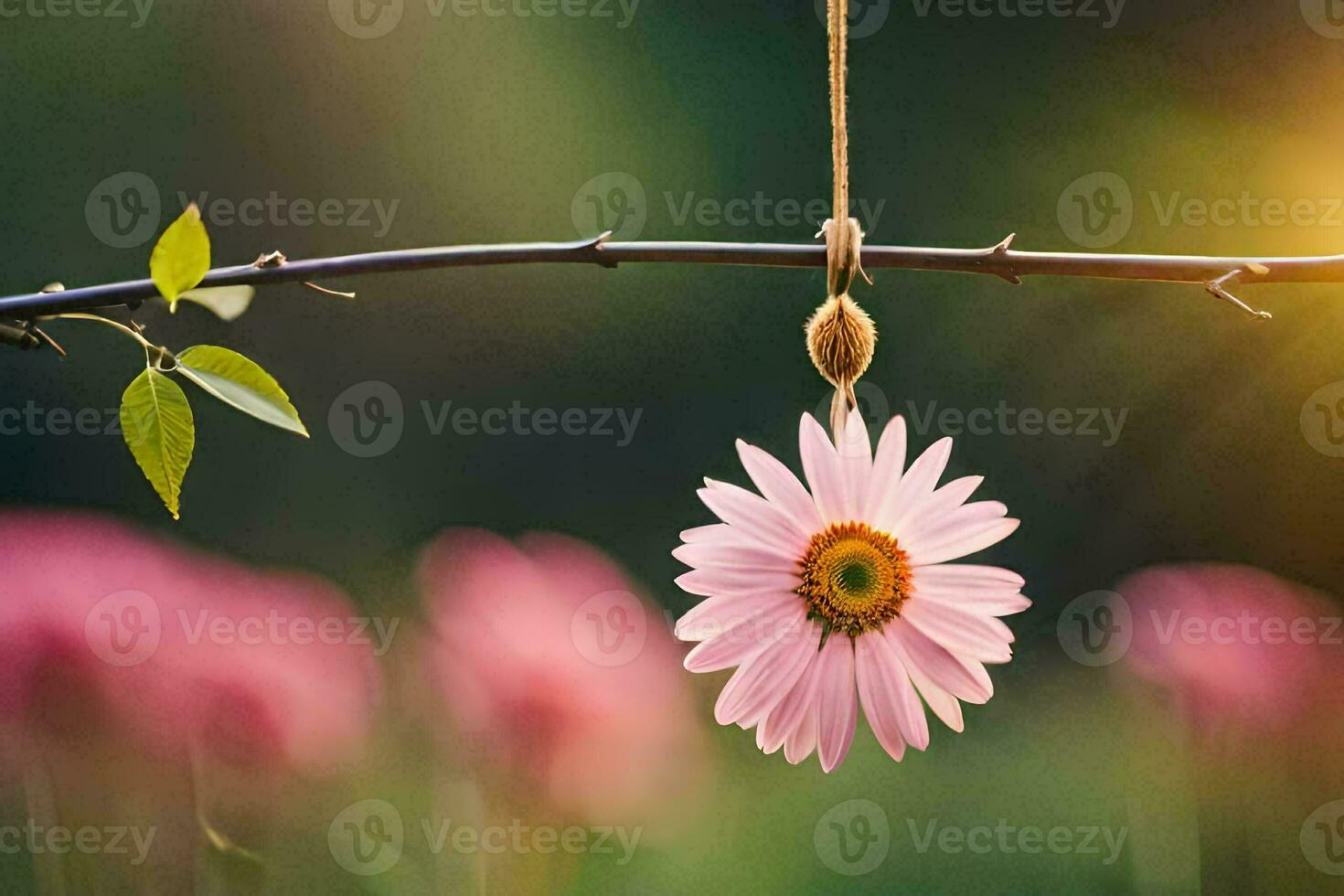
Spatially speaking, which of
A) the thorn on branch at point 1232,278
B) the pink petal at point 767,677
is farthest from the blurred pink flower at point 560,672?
the thorn on branch at point 1232,278

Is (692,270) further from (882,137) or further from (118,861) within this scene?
(118,861)

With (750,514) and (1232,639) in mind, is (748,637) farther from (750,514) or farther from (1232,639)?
(1232,639)

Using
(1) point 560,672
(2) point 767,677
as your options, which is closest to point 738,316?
(1) point 560,672

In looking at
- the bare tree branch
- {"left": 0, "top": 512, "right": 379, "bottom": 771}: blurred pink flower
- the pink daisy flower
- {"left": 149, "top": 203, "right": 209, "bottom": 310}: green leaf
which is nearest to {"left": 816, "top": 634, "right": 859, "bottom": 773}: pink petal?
Result: the pink daisy flower

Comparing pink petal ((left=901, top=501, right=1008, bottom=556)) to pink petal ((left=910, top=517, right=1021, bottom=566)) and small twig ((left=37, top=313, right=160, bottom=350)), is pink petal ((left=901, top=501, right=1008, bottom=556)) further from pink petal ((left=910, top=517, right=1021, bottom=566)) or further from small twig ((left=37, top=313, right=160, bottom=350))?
small twig ((left=37, top=313, right=160, bottom=350))

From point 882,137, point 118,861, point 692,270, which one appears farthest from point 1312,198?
point 118,861

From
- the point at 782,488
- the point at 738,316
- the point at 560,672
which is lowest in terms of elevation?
the point at 560,672

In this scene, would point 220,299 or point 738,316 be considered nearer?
point 220,299
